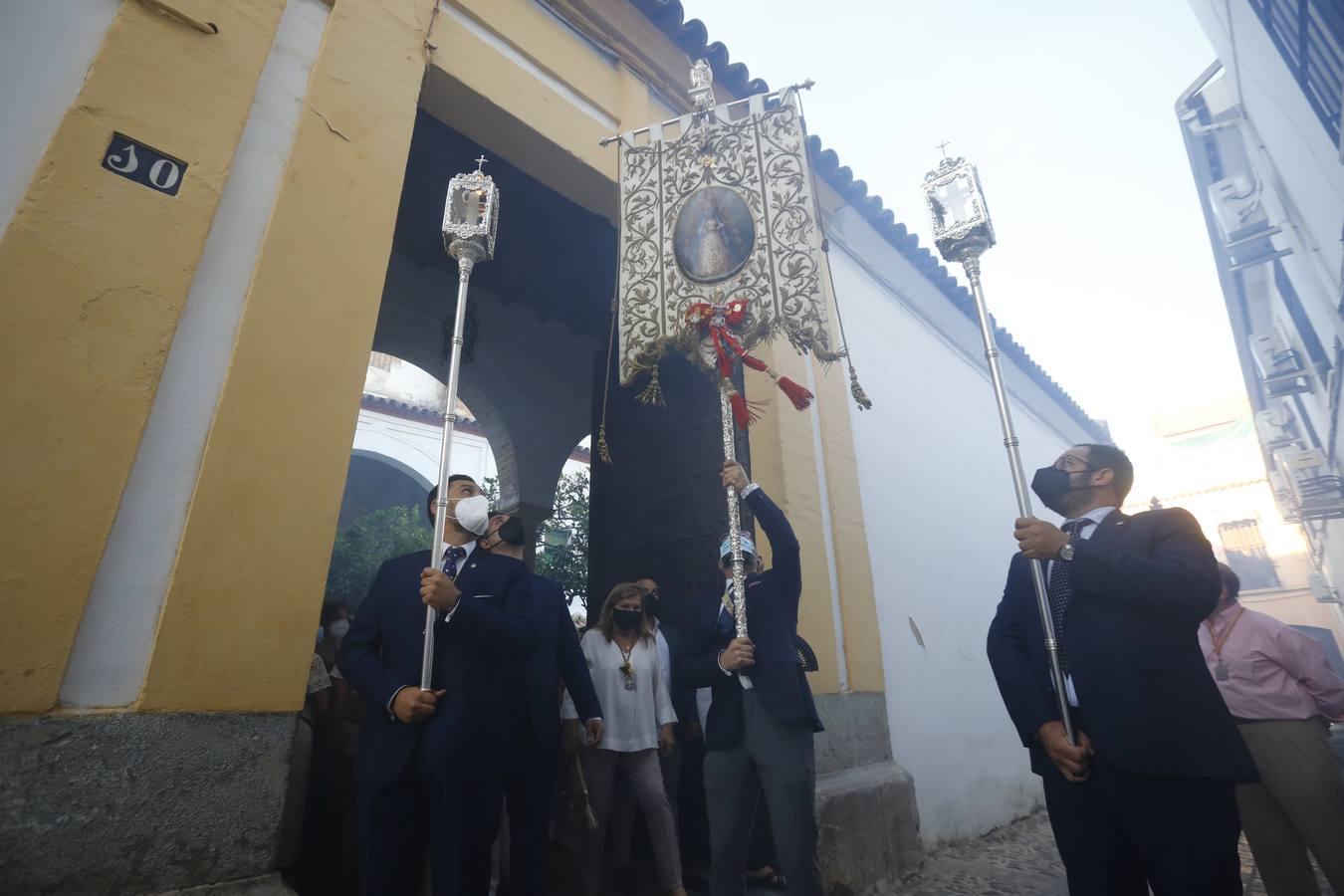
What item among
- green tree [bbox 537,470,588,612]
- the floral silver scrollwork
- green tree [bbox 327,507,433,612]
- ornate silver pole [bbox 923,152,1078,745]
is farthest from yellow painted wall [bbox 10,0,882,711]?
green tree [bbox 327,507,433,612]

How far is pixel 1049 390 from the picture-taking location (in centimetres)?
1058

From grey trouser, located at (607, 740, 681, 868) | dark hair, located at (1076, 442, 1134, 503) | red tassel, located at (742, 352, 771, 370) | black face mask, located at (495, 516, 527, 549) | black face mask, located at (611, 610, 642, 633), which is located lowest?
grey trouser, located at (607, 740, 681, 868)

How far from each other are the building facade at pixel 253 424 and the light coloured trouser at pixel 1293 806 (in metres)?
1.67

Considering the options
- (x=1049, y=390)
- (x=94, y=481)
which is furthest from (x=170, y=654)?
(x=1049, y=390)

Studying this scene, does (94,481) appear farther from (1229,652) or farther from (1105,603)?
(1229,652)

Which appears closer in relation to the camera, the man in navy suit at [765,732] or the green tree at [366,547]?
the man in navy suit at [765,732]

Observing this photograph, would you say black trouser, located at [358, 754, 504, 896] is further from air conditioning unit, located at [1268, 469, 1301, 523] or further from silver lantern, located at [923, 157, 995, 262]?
air conditioning unit, located at [1268, 469, 1301, 523]

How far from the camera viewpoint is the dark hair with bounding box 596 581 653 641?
378 cm

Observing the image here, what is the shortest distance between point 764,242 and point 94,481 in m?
2.91

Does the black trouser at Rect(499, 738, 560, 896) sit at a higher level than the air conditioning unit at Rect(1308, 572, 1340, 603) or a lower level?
lower

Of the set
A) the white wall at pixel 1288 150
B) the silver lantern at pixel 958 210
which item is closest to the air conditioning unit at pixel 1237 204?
the white wall at pixel 1288 150

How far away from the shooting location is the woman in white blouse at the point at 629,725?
10.5 ft

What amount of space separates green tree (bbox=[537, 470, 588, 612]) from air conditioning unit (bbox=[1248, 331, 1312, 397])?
8916 millimetres

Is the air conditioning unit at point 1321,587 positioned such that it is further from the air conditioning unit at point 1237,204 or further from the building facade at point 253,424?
the building facade at point 253,424
